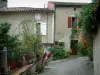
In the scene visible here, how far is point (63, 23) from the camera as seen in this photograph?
30266 mm

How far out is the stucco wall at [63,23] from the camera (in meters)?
29.9

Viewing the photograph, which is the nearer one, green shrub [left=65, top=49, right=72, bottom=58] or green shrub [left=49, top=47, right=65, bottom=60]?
green shrub [left=49, top=47, right=65, bottom=60]

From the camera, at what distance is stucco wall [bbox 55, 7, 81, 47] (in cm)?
2991

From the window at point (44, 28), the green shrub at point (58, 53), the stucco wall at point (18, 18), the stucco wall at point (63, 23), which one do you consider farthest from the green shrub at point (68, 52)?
the window at point (44, 28)

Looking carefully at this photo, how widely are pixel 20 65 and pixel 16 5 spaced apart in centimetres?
1881

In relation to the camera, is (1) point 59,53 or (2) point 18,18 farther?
(1) point 59,53

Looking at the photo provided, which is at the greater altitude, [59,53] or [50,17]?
[50,17]

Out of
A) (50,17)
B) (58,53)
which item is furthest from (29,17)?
(58,53)

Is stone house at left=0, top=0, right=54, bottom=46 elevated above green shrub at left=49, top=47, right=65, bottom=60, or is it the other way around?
stone house at left=0, top=0, right=54, bottom=46

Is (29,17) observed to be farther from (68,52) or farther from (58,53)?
(68,52)

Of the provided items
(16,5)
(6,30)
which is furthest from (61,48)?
(6,30)

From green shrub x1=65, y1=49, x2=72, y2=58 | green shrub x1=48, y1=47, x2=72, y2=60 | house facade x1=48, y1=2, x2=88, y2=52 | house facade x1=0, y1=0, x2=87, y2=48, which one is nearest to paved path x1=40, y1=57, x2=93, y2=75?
house facade x1=0, y1=0, x2=87, y2=48

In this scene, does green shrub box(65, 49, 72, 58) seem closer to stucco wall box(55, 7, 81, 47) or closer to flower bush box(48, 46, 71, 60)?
flower bush box(48, 46, 71, 60)

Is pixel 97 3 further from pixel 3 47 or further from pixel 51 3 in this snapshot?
pixel 51 3
